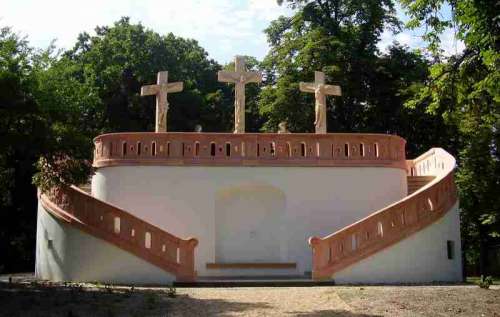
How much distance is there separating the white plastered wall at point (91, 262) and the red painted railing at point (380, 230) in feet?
11.4

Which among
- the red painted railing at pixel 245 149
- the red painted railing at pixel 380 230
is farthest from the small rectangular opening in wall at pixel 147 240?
the red painted railing at pixel 380 230

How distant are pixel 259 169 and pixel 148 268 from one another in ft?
13.3

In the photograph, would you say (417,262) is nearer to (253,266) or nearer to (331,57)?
(253,266)

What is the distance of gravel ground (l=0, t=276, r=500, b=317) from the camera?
920 cm

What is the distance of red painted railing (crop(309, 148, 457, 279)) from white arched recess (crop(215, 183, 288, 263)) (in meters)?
2.32

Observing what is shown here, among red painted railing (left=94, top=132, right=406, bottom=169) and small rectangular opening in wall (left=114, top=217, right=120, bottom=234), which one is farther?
red painted railing (left=94, top=132, right=406, bottom=169)

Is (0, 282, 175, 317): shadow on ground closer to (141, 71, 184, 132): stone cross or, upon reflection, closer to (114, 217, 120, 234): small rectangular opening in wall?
(114, 217, 120, 234): small rectangular opening in wall

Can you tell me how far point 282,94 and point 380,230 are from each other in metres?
14.2

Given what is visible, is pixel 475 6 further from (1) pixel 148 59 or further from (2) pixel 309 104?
(1) pixel 148 59

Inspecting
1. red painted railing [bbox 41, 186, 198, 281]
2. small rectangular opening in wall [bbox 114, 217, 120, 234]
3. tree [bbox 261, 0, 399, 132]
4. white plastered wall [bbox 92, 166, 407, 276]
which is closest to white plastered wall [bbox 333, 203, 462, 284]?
white plastered wall [bbox 92, 166, 407, 276]

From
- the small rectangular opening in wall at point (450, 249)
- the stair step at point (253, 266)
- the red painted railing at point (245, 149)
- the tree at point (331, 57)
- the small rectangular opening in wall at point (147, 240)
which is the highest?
the tree at point (331, 57)

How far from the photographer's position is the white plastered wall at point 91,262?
13092mm

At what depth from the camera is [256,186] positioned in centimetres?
1555

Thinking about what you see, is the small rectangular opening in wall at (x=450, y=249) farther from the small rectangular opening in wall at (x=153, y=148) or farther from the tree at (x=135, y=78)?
the tree at (x=135, y=78)
